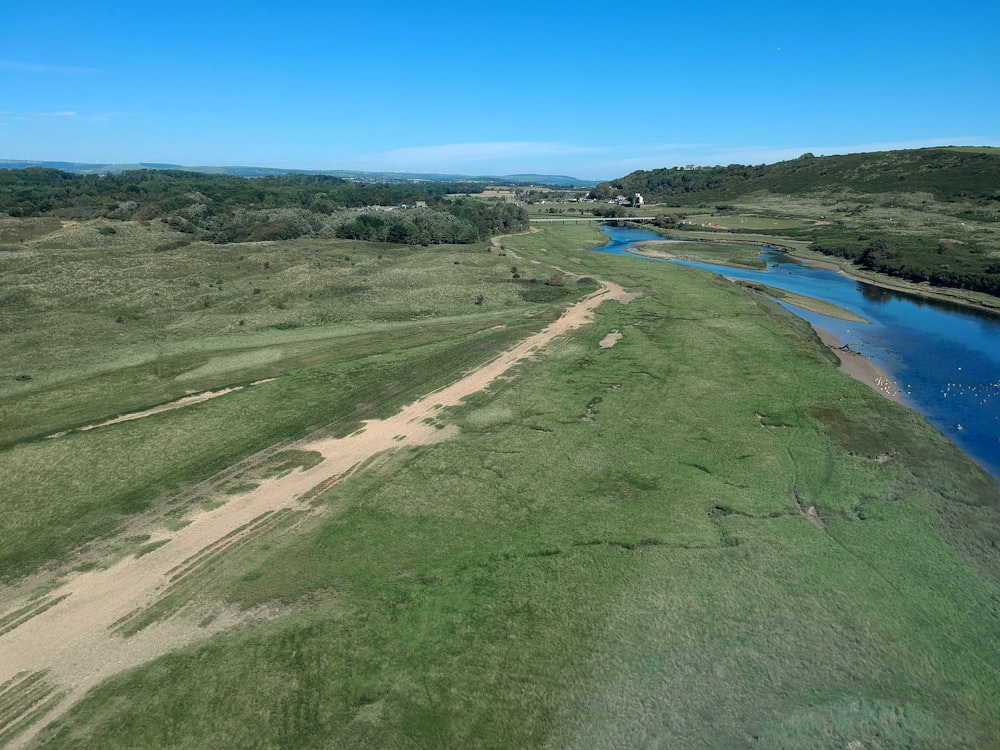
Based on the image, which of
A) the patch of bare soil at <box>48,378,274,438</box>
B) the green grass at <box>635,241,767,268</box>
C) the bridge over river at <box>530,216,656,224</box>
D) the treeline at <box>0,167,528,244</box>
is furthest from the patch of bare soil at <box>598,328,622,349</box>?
the bridge over river at <box>530,216,656,224</box>

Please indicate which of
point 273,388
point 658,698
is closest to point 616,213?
point 273,388

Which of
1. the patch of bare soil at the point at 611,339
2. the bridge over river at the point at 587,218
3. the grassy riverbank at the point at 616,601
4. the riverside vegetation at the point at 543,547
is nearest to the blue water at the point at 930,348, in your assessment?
the riverside vegetation at the point at 543,547

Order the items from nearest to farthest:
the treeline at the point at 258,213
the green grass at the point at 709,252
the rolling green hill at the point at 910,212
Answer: the rolling green hill at the point at 910,212 < the green grass at the point at 709,252 < the treeline at the point at 258,213

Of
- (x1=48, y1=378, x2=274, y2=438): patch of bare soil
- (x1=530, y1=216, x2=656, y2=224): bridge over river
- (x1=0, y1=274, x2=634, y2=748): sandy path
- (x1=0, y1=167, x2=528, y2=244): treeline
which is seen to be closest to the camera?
(x1=0, y1=274, x2=634, y2=748): sandy path

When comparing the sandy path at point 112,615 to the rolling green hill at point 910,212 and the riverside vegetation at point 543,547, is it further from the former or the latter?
the rolling green hill at point 910,212

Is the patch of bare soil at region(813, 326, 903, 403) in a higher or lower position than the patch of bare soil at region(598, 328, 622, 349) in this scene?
lower

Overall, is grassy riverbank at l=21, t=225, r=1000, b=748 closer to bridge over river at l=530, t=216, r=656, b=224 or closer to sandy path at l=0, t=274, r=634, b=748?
sandy path at l=0, t=274, r=634, b=748

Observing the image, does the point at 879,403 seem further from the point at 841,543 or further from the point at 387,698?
the point at 387,698
